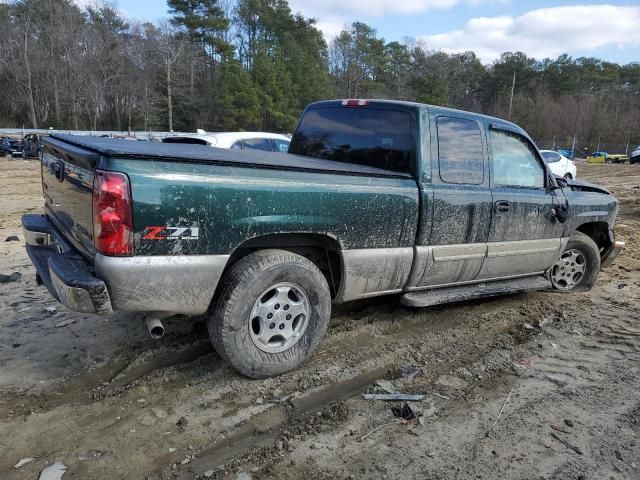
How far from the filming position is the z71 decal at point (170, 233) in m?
2.78

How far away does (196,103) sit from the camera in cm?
5578

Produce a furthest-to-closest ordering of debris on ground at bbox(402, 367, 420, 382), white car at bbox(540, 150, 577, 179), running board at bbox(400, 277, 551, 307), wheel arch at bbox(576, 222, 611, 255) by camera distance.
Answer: white car at bbox(540, 150, 577, 179), wheel arch at bbox(576, 222, 611, 255), running board at bbox(400, 277, 551, 307), debris on ground at bbox(402, 367, 420, 382)

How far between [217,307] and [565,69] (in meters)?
87.4

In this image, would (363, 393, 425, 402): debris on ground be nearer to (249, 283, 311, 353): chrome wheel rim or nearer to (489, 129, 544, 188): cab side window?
(249, 283, 311, 353): chrome wheel rim

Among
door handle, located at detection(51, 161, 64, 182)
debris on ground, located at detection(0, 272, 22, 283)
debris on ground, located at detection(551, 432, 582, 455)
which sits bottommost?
debris on ground, located at detection(551, 432, 582, 455)

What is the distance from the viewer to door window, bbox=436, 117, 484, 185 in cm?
411

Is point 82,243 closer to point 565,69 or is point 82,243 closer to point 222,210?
point 222,210

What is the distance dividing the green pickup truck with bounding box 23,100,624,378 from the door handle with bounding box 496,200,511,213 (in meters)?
0.02

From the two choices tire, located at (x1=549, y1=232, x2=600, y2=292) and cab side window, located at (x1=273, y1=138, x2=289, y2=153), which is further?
cab side window, located at (x1=273, y1=138, x2=289, y2=153)

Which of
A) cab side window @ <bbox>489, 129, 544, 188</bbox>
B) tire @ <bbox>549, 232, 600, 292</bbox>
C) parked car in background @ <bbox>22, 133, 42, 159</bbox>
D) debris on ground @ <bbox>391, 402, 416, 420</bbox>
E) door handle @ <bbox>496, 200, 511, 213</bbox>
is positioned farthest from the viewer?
parked car in background @ <bbox>22, 133, 42, 159</bbox>

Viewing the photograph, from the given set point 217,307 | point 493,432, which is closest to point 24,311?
point 217,307

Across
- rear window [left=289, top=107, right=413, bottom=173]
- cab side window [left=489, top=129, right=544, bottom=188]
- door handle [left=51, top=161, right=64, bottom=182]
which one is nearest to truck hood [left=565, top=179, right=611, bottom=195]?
cab side window [left=489, top=129, right=544, bottom=188]

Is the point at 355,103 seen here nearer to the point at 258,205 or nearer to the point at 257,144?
the point at 258,205

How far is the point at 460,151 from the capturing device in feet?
13.9
